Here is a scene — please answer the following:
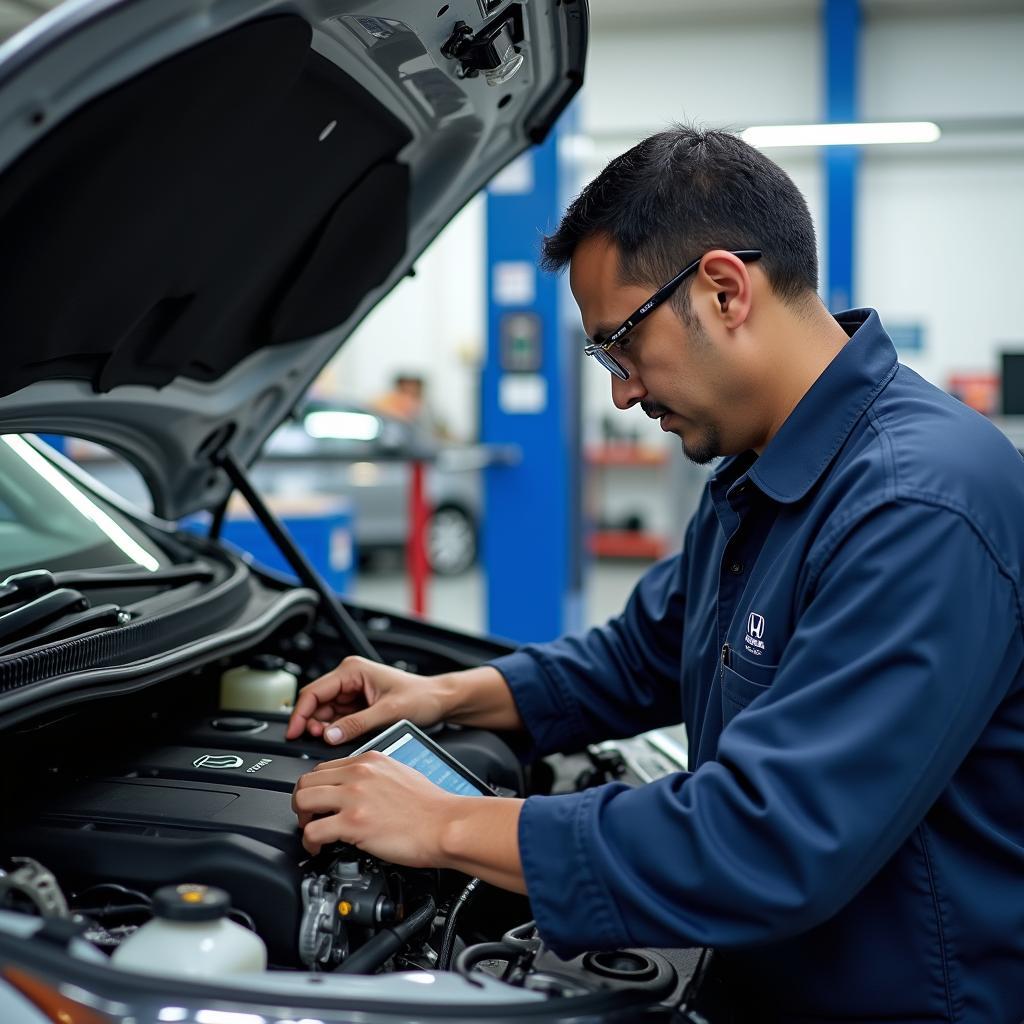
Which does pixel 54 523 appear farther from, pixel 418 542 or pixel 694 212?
pixel 418 542

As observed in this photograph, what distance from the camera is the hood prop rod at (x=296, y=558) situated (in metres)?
2.00

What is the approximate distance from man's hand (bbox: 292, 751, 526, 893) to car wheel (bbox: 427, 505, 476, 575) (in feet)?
24.9

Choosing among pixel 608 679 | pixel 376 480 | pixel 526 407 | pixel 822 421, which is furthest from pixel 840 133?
pixel 822 421

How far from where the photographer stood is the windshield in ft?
5.85

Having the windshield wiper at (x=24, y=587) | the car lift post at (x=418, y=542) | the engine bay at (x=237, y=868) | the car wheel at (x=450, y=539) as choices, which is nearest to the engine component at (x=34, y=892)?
the engine bay at (x=237, y=868)

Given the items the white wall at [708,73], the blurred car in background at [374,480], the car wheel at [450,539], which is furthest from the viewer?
the car wheel at [450,539]

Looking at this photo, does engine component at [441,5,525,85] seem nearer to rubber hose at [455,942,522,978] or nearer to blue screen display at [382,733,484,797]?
blue screen display at [382,733,484,797]

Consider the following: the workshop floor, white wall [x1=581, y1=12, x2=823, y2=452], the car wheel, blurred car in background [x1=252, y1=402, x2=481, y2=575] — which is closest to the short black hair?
the workshop floor

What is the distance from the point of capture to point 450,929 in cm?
128

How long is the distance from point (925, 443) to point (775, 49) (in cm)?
779

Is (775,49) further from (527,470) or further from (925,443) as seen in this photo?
(925,443)

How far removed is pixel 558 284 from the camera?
17.0 ft

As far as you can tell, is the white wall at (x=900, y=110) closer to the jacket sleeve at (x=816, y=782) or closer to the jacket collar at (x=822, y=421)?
Result: the jacket collar at (x=822, y=421)

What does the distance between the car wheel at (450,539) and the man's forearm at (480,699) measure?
707cm
